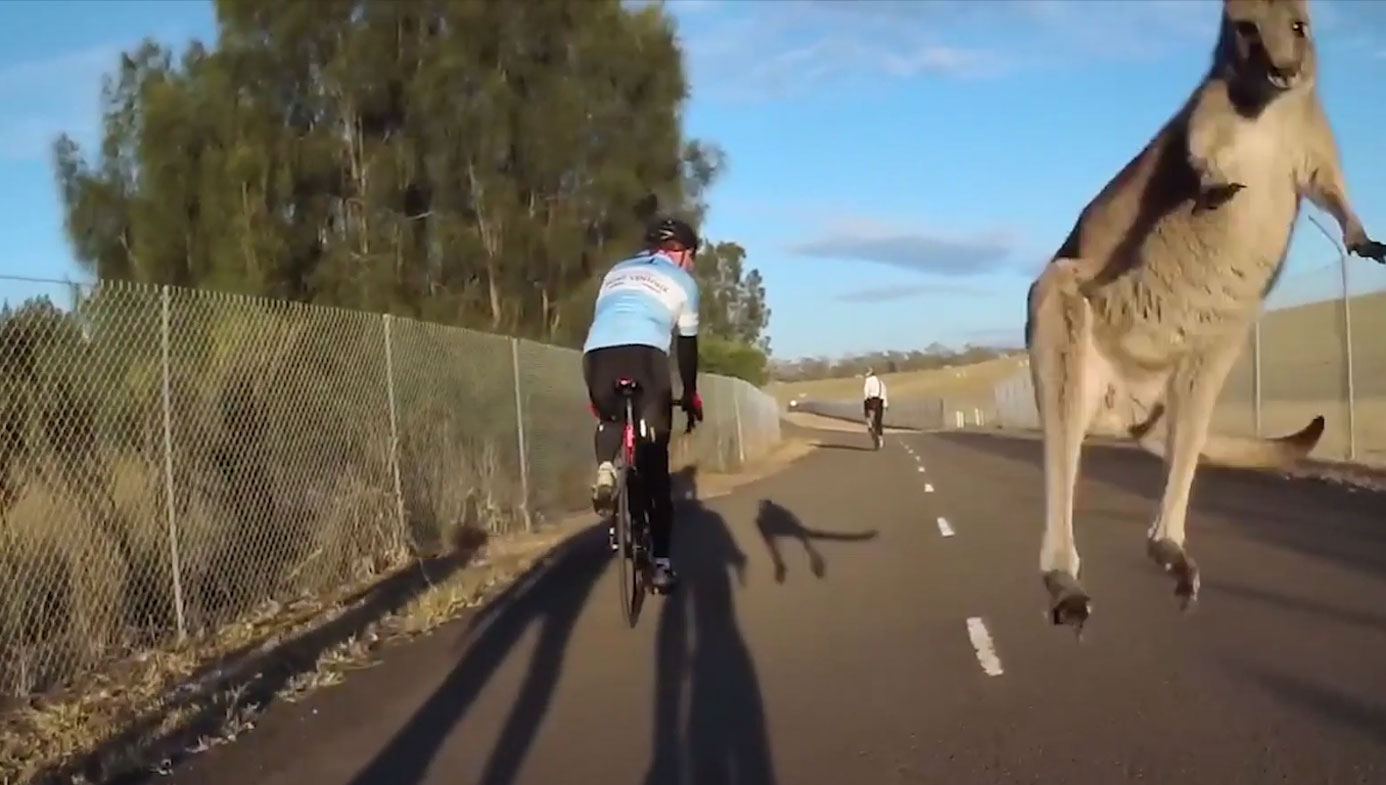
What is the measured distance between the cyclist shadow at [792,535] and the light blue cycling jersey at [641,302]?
226 inches

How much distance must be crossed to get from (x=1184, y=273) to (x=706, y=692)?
5.86 metres

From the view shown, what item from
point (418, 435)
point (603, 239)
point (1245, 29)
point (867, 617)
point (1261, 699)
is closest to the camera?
point (1245, 29)

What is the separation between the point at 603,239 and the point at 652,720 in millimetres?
30226

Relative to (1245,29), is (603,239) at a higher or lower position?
higher

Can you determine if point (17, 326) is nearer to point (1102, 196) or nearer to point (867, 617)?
point (867, 617)

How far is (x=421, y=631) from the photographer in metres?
11.0

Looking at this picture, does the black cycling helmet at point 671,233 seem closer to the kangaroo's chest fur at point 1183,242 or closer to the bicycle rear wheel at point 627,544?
the bicycle rear wheel at point 627,544

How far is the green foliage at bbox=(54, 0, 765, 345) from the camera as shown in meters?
32.9

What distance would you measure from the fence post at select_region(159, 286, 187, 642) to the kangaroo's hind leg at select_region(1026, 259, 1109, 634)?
24.9 ft

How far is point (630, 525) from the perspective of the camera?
27.6 ft

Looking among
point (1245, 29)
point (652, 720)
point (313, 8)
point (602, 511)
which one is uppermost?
point (313, 8)

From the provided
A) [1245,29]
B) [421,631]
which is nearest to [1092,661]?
[421,631]

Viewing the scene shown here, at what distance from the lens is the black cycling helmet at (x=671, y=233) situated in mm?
7465

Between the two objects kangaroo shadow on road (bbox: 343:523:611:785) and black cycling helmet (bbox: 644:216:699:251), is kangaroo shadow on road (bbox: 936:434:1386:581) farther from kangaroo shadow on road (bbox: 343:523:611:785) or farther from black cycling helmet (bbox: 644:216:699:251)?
kangaroo shadow on road (bbox: 343:523:611:785)
